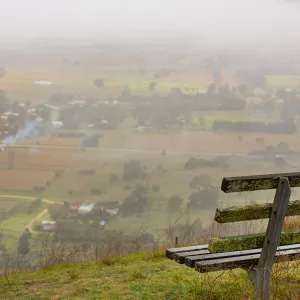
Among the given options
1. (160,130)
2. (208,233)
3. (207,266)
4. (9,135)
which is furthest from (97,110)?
(207,266)

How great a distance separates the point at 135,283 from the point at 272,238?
67.0 inches

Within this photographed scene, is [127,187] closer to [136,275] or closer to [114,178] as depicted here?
[114,178]

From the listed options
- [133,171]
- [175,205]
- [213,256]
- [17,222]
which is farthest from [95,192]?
[213,256]

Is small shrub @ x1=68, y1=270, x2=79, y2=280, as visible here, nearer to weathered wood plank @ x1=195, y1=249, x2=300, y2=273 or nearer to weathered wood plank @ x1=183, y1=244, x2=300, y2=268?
weathered wood plank @ x1=183, y1=244, x2=300, y2=268

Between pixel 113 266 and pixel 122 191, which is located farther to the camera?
pixel 122 191

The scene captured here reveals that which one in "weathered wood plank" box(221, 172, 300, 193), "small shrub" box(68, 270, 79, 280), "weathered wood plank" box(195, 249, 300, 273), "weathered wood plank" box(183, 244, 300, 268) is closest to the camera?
"weathered wood plank" box(221, 172, 300, 193)

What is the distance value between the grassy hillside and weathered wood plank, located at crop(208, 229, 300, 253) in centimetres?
41

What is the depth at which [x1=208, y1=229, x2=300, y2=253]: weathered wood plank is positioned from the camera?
12.0 ft

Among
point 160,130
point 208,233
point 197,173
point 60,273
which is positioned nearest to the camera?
point 60,273

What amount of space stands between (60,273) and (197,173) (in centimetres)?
2136

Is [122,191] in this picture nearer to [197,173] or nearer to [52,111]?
[197,173]

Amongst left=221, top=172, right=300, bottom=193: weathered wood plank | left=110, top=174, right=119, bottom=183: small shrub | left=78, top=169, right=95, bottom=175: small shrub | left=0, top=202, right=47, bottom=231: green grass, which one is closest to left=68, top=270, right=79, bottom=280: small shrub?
left=221, top=172, right=300, bottom=193: weathered wood plank

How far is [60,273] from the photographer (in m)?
5.79

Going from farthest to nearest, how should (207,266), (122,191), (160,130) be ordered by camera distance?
(160,130), (122,191), (207,266)
